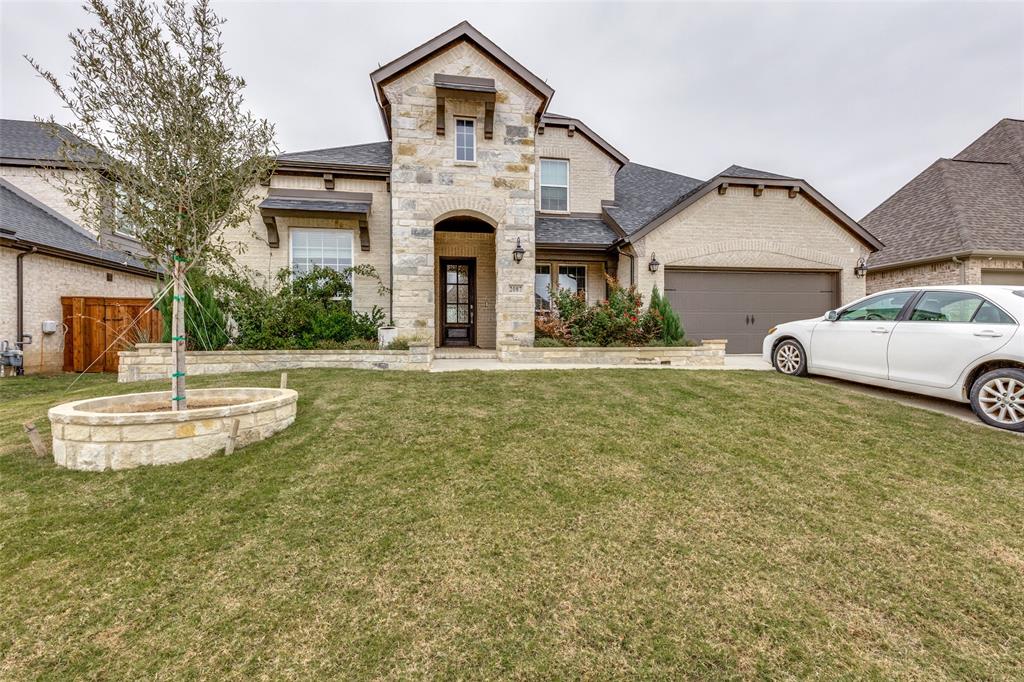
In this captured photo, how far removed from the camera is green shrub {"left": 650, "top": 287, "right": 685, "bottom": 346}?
9.69 meters

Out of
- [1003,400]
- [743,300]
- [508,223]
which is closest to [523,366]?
[508,223]

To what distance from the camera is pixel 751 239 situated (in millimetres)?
11180

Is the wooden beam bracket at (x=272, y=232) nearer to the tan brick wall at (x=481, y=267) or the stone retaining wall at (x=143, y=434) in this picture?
the tan brick wall at (x=481, y=267)

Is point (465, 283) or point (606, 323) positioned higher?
point (465, 283)

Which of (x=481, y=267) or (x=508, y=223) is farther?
(x=481, y=267)

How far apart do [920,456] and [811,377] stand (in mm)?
3476

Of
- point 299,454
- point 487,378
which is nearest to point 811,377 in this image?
point 487,378

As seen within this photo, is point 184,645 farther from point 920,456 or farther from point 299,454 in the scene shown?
point 920,456

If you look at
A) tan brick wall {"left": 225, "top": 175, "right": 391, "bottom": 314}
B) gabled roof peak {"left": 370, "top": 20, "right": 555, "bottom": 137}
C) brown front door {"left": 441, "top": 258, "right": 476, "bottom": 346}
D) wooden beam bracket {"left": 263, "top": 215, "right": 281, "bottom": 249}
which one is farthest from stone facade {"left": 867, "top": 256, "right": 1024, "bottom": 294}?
wooden beam bracket {"left": 263, "top": 215, "right": 281, "bottom": 249}

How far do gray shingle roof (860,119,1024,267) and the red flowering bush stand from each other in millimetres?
8783

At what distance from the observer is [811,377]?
23.4 feet

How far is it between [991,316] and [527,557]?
6.22 metres

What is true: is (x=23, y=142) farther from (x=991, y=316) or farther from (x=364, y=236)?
(x=991, y=316)

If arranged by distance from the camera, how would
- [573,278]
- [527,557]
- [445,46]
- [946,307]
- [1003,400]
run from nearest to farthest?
1. [527,557]
2. [1003,400]
3. [946,307]
4. [445,46]
5. [573,278]
